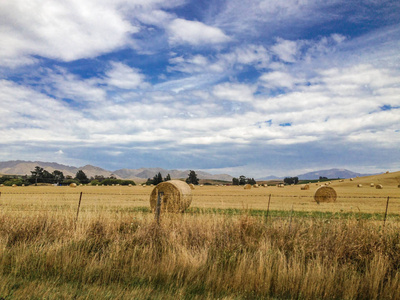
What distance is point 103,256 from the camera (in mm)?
7043

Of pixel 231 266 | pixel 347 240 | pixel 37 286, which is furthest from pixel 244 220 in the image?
pixel 37 286

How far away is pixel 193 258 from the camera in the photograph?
675cm

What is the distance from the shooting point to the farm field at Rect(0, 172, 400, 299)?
5.90m

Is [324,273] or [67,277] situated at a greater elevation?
[324,273]

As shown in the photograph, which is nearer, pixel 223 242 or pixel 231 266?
pixel 231 266

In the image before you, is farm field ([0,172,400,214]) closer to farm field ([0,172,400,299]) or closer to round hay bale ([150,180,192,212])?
round hay bale ([150,180,192,212])

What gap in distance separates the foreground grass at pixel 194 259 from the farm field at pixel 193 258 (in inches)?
0.9

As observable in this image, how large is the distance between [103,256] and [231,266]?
2.69 meters

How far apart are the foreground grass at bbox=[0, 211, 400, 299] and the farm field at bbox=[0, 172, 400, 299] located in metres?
0.02

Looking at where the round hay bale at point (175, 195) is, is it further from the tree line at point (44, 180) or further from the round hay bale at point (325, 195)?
the tree line at point (44, 180)

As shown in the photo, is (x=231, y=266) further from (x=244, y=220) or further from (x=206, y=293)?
(x=244, y=220)

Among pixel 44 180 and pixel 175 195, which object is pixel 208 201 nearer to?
pixel 175 195

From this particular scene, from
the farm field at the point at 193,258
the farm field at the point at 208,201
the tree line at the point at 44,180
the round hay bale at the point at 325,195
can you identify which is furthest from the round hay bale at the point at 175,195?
the tree line at the point at 44,180

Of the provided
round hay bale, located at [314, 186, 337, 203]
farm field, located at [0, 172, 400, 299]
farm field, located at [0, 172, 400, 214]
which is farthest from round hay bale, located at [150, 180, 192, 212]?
round hay bale, located at [314, 186, 337, 203]
